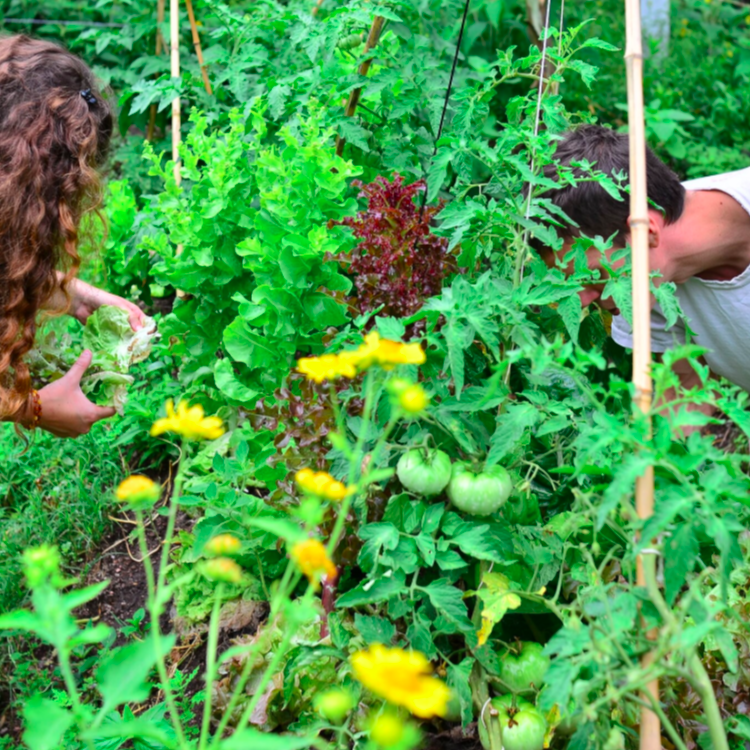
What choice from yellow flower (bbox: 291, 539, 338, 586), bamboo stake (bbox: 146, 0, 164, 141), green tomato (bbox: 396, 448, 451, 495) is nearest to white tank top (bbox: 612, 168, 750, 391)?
green tomato (bbox: 396, 448, 451, 495)

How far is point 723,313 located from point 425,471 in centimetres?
142

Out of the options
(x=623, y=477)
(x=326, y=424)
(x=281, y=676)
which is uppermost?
(x=623, y=477)

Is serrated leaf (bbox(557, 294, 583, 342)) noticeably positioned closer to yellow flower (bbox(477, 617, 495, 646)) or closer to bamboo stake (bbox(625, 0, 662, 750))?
bamboo stake (bbox(625, 0, 662, 750))

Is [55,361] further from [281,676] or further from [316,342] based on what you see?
[281,676]

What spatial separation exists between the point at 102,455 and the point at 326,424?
46.8 inches

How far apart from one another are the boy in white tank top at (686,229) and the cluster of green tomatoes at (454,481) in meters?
0.76

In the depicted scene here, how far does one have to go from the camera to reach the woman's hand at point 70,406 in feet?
7.22

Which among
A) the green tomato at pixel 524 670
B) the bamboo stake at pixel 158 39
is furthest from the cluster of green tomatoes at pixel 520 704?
the bamboo stake at pixel 158 39

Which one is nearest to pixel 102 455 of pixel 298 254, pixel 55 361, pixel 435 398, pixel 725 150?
pixel 55 361

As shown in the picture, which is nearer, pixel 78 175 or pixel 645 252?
pixel 645 252

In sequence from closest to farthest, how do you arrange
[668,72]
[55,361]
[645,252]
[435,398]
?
[645,252] → [435,398] → [55,361] → [668,72]

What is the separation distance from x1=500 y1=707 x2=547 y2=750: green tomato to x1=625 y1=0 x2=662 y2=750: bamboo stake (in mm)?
223

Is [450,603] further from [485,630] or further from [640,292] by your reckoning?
[640,292]

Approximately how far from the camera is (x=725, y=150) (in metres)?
3.93
